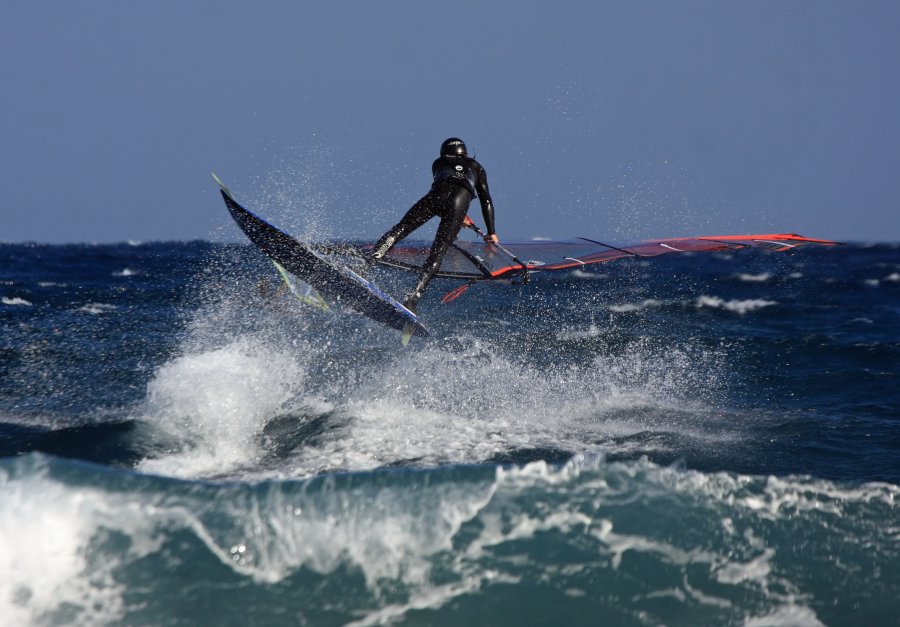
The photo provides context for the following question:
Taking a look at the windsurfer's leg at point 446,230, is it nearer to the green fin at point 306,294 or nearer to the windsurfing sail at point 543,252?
the windsurfing sail at point 543,252

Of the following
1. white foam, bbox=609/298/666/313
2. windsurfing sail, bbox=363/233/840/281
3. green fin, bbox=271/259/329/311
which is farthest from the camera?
white foam, bbox=609/298/666/313

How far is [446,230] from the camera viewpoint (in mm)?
8117

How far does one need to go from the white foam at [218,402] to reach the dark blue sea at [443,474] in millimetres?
30

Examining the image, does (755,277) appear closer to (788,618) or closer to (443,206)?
(443,206)

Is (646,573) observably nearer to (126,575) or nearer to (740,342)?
(126,575)

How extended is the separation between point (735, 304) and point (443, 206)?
9554 millimetres

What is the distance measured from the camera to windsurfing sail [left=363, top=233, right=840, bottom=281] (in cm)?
902

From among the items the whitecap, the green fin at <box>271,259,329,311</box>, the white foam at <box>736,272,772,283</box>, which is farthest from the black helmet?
the white foam at <box>736,272,772,283</box>

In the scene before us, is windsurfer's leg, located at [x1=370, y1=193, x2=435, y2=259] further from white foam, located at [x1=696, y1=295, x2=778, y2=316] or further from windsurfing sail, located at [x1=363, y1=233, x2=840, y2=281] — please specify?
white foam, located at [x1=696, y1=295, x2=778, y2=316]

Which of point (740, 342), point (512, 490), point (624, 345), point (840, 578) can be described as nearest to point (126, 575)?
point (512, 490)

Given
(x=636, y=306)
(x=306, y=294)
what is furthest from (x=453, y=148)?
(x=636, y=306)

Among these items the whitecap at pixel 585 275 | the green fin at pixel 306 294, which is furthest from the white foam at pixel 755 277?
the green fin at pixel 306 294

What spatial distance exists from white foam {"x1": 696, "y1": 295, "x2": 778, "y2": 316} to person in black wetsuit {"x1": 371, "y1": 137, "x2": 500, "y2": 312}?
8025mm

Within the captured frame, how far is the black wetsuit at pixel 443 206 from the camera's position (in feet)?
26.5
